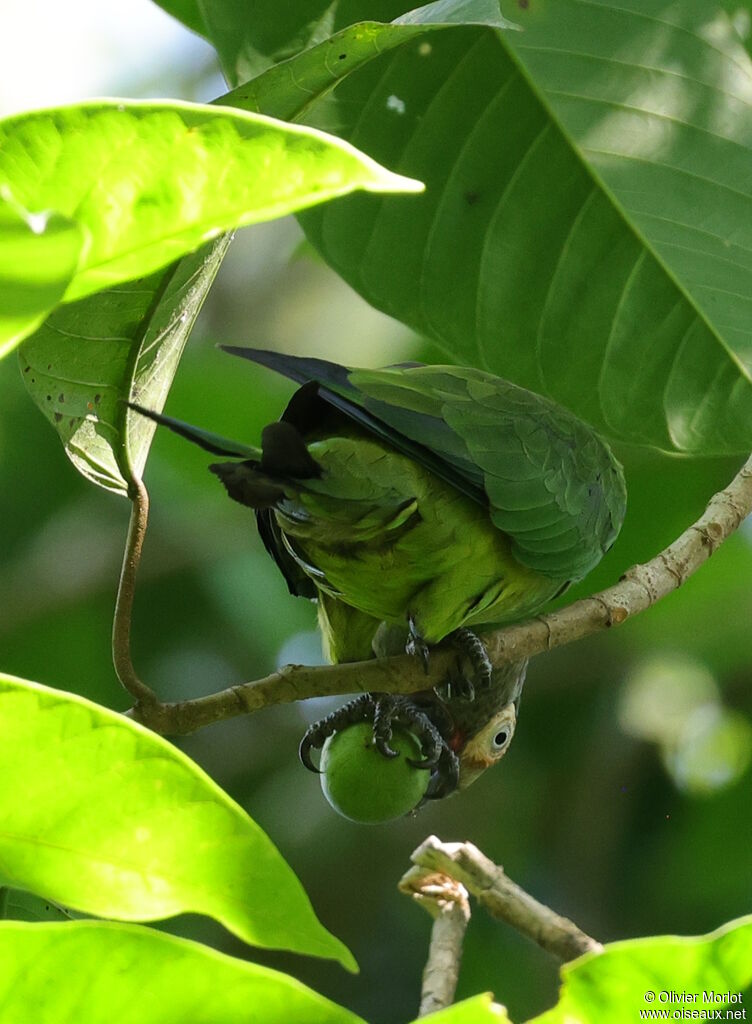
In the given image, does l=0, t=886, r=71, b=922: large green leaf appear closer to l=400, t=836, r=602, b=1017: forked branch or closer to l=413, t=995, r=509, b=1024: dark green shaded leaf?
l=400, t=836, r=602, b=1017: forked branch

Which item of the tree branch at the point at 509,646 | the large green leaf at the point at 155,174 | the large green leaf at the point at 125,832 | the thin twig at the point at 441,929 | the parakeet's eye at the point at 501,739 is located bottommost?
the parakeet's eye at the point at 501,739

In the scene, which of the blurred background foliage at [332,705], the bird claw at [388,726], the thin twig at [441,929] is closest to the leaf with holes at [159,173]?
the thin twig at [441,929]

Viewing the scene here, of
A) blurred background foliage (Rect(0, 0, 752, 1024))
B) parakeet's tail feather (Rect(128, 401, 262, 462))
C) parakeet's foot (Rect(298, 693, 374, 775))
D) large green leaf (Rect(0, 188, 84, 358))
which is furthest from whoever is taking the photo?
blurred background foliage (Rect(0, 0, 752, 1024))

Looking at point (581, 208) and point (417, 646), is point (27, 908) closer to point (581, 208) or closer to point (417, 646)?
point (417, 646)

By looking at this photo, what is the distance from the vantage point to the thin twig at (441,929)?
1705 mm

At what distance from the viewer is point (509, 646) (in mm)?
2061

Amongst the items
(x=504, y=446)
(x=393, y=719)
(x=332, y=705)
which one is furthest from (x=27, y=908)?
(x=332, y=705)

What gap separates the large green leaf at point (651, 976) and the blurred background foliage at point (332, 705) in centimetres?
287

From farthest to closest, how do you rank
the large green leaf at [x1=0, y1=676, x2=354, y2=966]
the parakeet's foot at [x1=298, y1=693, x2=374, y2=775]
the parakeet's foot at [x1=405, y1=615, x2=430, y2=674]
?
the parakeet's foot at [x1=298, y1=693, x2=374, y2=775] → the parakeet's foot at [x1=405, y1=615, x2=430, y2=674] → the large green leaf at [x1=0, y1=676, x2=354, y2=966]

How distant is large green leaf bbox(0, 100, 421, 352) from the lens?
82cm

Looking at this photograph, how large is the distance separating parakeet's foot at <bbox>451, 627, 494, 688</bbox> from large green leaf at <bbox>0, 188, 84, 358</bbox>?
1.38m

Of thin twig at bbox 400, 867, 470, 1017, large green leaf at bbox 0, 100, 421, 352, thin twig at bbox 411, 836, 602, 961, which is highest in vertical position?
large green leaf at bbox 0, 100, 421, 352

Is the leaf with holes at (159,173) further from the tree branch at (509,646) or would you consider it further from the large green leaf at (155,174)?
the tree branch at (509,646)

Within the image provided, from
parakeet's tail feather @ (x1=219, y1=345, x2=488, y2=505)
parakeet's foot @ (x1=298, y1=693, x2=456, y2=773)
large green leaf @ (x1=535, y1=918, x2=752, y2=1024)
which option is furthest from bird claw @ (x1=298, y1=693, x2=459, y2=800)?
Answer: large green leaf @ (x1=535, y1=918, x2=752, y2=1024)
